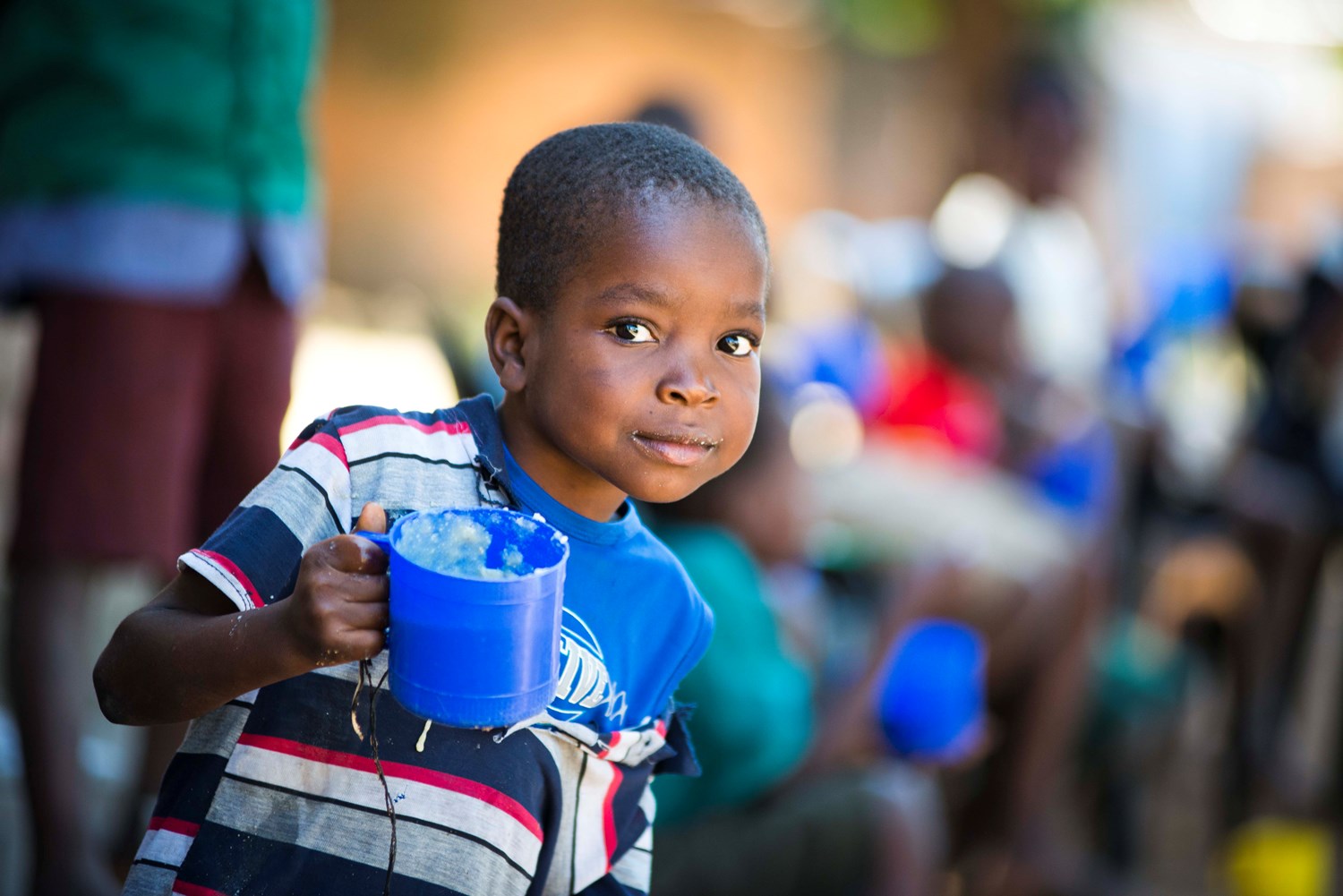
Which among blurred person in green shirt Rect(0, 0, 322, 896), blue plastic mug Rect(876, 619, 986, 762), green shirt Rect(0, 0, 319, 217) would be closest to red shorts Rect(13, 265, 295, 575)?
blurred person in green shirt Rect(0, 0, 322, 896)

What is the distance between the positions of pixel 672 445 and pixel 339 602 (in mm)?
375

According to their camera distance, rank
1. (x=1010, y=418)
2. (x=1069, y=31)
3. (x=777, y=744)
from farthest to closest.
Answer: (x=1069, y=31) < (x=1010, y=418) < (x=777, y=744)

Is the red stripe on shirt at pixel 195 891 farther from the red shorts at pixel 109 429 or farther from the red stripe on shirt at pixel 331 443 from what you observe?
the red shorts at pixel 109 429

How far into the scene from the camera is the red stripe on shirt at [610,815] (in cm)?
140

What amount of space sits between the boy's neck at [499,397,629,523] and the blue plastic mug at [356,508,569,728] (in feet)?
0.81

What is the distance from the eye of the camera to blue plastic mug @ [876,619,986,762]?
116 inches

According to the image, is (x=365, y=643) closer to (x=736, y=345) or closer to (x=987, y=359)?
(x=736, y=345)

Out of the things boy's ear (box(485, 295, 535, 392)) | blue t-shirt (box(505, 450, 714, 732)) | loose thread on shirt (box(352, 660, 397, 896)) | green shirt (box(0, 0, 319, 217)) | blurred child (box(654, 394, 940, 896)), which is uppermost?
green shirt (box(0, 0, 319, 217))

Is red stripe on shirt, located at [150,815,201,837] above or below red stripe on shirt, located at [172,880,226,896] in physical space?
above

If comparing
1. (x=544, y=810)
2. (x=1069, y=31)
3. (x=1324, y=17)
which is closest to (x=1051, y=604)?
(x=544, y=810)

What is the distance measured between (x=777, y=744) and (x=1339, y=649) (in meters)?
3.87

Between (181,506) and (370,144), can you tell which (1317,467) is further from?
(370,144)

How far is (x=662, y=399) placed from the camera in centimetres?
124

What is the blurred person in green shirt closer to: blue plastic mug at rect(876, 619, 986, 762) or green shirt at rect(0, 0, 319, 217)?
green shirt at rect(0, 0, 319, 217)
